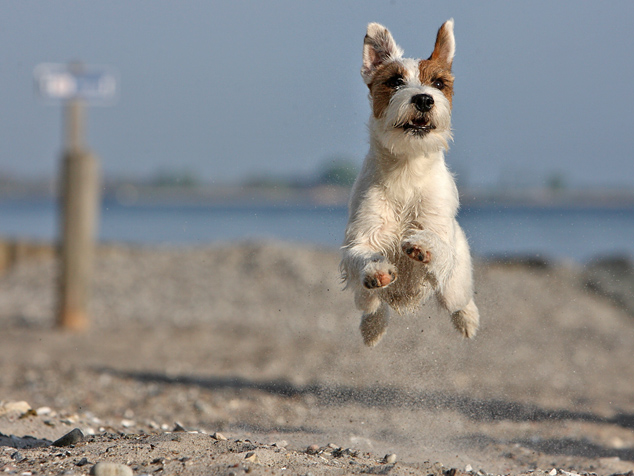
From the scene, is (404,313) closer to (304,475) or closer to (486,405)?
(304,475)

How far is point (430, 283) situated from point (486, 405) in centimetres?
398

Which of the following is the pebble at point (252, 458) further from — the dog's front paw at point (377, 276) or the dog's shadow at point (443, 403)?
the dog's shadow at point (443, 403)

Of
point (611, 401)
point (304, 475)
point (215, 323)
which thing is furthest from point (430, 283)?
point (215, 323)

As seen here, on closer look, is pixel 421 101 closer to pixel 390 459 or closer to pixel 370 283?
pixel 370 283

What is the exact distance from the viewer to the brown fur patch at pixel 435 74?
4863 millimetres

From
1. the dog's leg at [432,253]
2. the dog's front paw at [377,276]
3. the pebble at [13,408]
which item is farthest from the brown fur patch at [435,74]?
the pebble at [13,408]

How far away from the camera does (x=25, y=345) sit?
11.9 meters

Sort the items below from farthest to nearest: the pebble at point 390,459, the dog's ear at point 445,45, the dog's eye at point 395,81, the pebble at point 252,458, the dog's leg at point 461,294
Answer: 1. the dog's leg at point 461,294
2. the pebble at point 390,459
3. the dog's ear at point 445,45
4. the dog's eye at point 395,81
5. the pebble at point 252,458

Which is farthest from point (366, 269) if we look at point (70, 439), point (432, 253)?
point (70, 439)

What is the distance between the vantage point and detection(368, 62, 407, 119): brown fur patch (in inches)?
193

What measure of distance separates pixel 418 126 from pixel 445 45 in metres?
0.74

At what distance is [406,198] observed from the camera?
519cm

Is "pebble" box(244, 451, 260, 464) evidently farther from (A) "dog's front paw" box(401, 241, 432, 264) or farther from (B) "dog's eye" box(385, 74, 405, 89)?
(B) "dog's eye" box(385, 74, 405, 89)

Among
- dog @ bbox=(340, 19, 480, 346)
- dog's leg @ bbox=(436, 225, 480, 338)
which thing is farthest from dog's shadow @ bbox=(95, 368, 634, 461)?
dog @ bbox=(340, 19, 480, 346)
